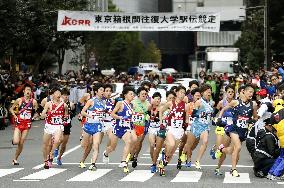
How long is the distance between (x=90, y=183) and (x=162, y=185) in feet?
4.41

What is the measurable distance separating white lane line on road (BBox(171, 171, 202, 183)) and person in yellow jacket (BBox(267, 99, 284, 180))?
4.68 feet

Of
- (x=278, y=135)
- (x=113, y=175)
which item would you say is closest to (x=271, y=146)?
(x=278, y=135)

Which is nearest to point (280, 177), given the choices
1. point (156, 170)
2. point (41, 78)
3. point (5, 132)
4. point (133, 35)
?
point (156, 170)

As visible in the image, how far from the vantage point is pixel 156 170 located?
57.7 feet

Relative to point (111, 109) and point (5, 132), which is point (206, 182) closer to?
point (111, 109)

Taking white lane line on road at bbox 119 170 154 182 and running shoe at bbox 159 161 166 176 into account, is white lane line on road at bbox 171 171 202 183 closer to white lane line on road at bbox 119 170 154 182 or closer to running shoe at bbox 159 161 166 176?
running shoe at bbox 159 161 166 176

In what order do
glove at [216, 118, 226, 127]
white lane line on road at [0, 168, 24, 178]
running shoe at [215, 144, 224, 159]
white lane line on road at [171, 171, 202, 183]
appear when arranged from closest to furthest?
white lane line on road at [171, 171, 202, 183] → glove at [216, 118, 226, 127] → running shoe at [215, 144, 224, 159] → white lane line on road at [0, 168, 24, 178]

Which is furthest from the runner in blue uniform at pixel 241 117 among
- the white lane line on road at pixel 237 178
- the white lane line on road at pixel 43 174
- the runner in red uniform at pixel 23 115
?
the runner in red uniform at pixel 23 115

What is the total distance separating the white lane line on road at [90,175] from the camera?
16188 mm

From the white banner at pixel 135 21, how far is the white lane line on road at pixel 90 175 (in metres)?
23.4

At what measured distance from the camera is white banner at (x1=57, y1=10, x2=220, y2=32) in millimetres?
40469

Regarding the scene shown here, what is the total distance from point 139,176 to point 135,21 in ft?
82.2

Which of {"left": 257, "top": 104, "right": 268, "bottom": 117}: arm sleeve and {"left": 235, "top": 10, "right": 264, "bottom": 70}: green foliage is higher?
{"left": 235, "top": 10, "right": 264, "bottom": 70}: green foliage

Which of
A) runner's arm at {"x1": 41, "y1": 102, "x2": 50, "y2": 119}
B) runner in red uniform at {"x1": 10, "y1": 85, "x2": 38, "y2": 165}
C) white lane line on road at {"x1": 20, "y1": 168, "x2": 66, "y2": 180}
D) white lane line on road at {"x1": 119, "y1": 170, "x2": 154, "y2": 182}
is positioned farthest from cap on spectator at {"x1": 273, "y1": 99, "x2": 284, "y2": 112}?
runner in red uniform at {"x1": 10, "y1": 85, "x2": 38, "y2": 165}
